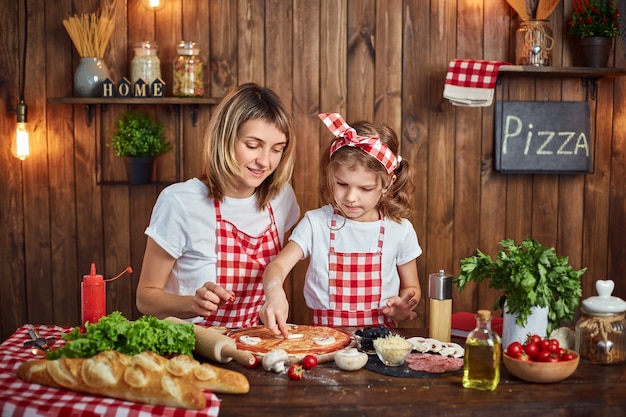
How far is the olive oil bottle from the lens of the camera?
169 cm

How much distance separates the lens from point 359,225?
255 centimetres

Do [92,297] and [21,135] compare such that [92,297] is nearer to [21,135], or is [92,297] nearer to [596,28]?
[21,135]

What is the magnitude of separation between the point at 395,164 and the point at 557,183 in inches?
47.3

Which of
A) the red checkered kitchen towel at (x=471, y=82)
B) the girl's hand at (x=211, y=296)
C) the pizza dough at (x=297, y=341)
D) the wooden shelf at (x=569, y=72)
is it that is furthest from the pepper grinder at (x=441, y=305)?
the wooden shelf at (x=569, y=72)

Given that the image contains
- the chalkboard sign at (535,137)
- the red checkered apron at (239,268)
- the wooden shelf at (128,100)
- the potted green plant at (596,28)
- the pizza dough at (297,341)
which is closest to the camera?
the pizza dough at (297,341)

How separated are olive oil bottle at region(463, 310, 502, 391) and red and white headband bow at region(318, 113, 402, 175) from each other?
0.83 metres

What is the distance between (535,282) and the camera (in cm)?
187

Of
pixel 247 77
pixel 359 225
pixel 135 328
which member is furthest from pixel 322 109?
pixel 135 328

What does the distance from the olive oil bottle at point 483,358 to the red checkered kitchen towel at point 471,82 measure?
59.8 inches

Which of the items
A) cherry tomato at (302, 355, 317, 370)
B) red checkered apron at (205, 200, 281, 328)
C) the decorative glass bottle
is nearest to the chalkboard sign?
the decorative glass bottle

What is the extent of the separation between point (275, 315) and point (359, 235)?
24.1 inches

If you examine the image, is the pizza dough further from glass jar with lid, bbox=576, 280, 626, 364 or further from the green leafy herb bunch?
glass jar with lid, bbox=576, 280, 626, 364

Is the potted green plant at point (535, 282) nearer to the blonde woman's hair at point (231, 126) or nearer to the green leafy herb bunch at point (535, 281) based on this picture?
the green leafy herb bunch at point (535, 281)

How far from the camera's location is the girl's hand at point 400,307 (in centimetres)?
236
